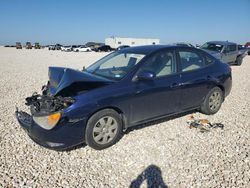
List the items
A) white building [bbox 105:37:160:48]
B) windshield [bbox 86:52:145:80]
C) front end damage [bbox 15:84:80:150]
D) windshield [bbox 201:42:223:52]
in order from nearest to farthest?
front end damage [bbox 15:84:80:150] → windshield [bbox 86:52:145:80] → windshield [bbox 201:42:223:52] → white building [bbox 105:37:160:48]

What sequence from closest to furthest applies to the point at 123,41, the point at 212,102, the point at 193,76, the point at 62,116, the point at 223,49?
the point at 62,116 → the point at 193,76 → the point at 212,102 → the point at 223,49 → the point at 123,41

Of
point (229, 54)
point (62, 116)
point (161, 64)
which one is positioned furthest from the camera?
point (229, 54)

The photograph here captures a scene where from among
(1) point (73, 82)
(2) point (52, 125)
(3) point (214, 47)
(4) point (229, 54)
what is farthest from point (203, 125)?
(4) point (229, 54)

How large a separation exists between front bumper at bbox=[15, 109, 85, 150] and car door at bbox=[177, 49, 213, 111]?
224cm

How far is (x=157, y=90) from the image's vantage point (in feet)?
14.2

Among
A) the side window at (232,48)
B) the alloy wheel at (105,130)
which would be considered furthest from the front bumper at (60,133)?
the side window at (232,48)

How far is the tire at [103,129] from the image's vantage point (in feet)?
12.2

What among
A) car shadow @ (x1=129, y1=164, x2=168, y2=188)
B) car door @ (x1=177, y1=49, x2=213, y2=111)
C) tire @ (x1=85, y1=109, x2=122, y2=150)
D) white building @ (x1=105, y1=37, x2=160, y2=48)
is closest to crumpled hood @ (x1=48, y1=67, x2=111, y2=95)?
tire @ (x1=85, y1=109, x2=122, y2=150)

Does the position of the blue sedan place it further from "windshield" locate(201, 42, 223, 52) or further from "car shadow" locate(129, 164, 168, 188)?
"windshield" locate(201, 42, 223, 52)

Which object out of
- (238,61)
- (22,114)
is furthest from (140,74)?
(238,61)

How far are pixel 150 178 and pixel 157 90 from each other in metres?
1.65

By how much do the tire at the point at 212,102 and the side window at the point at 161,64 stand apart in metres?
1.31

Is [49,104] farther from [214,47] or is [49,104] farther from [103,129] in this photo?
[214,47]

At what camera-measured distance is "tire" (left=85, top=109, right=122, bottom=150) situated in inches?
147
